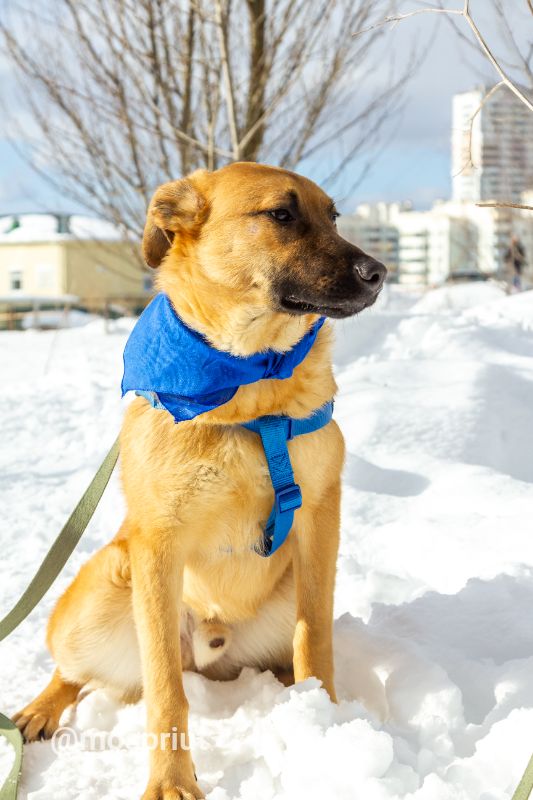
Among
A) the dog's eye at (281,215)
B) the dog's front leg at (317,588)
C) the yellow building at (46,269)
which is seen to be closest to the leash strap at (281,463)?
the dog's front leg at (317,588)

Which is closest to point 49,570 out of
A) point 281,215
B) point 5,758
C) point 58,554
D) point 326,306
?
point 58,554

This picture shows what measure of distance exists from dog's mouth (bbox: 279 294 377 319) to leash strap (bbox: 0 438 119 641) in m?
0.77

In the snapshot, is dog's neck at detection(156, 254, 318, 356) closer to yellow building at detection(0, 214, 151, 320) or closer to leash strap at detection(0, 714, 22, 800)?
leash strap at detection(0, 714, 22, 800)

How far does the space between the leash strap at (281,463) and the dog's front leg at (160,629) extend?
0.30 m

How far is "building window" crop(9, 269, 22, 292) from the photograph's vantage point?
4706 centimetres

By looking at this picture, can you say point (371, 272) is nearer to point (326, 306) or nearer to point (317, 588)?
point (326, 306)

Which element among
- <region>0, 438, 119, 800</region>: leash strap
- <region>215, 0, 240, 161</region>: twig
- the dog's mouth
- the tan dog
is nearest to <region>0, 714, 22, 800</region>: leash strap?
<region>0, 438, 119, 800</region>: leash strap

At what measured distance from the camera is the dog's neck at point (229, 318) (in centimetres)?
241

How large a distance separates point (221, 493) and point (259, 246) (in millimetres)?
746

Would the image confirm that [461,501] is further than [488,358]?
No

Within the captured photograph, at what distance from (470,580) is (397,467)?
1566mm

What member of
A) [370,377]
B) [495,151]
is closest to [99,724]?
[370,377]

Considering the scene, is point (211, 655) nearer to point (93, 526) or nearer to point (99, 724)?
point (99, 724)

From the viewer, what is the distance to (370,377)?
19.2 ft
